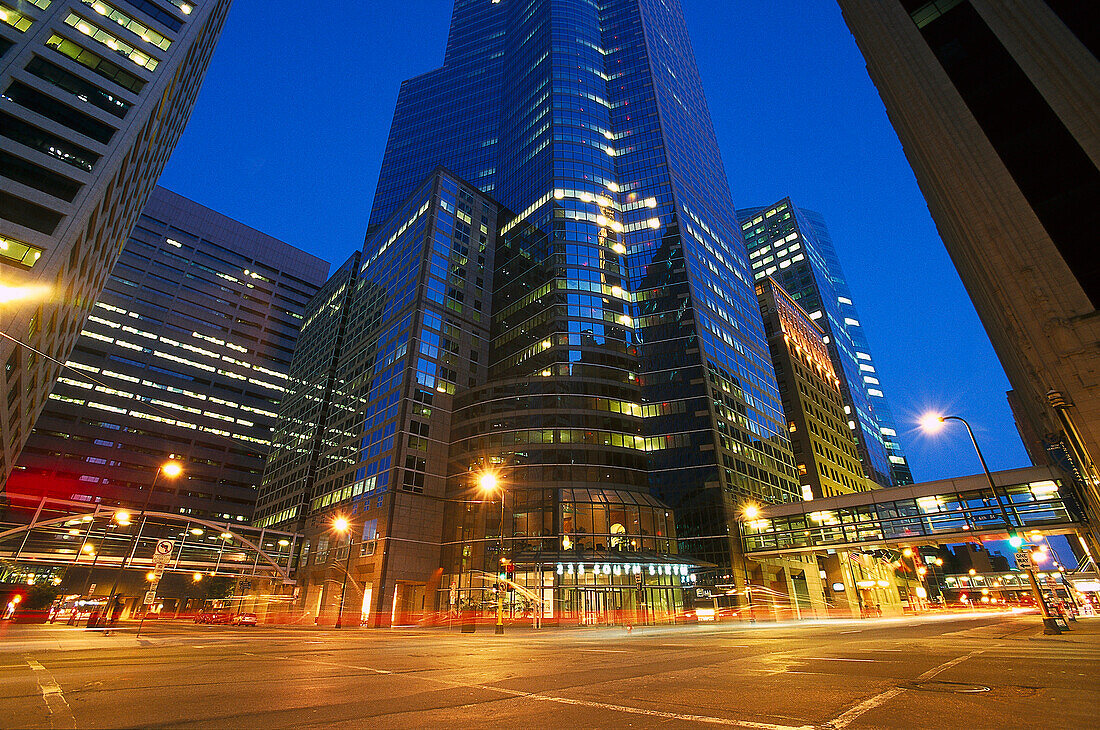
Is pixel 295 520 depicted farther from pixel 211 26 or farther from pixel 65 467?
pixel 211 26

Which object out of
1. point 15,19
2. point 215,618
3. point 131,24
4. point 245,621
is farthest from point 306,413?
point 15,19

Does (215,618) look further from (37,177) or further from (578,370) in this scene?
(578,370)

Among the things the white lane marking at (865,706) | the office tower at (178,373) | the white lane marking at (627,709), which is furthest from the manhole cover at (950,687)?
the office tower at (178,373)

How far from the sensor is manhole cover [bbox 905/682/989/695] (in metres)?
8.01

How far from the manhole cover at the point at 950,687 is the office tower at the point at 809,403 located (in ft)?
273

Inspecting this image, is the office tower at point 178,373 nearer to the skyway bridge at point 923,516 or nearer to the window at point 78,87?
the window at point 78,87

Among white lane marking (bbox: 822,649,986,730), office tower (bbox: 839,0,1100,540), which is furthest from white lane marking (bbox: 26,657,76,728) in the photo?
office tower (bbox: 839,0,1100,540)

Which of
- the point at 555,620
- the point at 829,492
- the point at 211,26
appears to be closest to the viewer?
the point at 555,620

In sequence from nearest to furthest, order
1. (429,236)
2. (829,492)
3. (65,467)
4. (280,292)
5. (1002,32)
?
(1002,32), (429,236), (829,492), (65,467), (280,292)

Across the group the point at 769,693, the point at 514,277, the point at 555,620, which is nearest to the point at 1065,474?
the point at 555,620

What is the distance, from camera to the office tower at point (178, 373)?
10100 centimetres

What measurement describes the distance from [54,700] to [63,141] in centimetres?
4752

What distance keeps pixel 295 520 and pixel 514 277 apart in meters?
54.1

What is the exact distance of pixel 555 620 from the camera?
48.8 m
